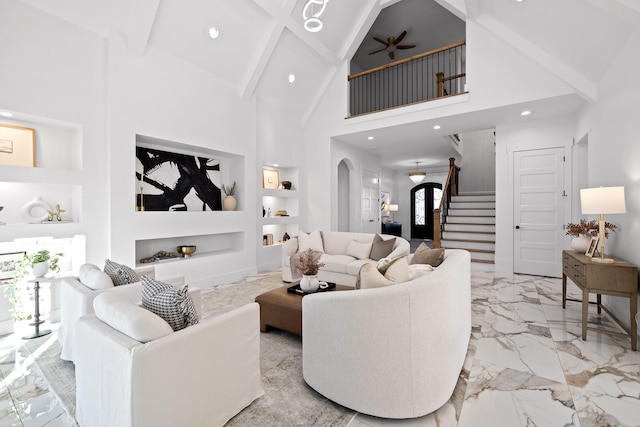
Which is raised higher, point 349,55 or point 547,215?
point 349,55

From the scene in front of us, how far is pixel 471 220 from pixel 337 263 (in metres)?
4.26

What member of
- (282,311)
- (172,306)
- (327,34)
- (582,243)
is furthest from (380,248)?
(327,34)

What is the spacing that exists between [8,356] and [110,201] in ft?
5.95

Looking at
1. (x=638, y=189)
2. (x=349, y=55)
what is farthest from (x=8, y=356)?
(x=349, y=55)

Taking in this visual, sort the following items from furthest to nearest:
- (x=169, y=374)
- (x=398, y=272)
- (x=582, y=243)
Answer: (x=582, y=243)
(x=398, y=272)
(x=169, y=374)

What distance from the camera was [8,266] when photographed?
125 inches

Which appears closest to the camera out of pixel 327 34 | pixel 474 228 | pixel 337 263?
pixel 337 263

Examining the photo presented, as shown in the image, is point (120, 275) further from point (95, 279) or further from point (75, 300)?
point (75, 300)

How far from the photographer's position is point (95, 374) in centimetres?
156

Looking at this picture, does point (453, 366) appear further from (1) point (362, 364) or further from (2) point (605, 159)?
(2) point (605, 159)

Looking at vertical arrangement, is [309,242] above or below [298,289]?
above

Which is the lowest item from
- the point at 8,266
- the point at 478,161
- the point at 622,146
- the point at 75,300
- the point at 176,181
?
the point at 75,300

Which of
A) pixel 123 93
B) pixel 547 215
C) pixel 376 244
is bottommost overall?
pixel 376 244

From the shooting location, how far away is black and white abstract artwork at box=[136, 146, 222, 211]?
14.8 ft
